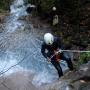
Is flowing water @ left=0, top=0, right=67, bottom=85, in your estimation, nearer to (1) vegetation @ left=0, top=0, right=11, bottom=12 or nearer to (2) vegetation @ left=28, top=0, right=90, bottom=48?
(2) vegetation @ left=28, top=0, right=90, bottom=48

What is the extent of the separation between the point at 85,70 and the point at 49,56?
52.2 inches

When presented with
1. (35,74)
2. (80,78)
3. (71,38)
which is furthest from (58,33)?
(80,78)

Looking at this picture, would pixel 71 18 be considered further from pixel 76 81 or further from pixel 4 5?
pixel 4 5

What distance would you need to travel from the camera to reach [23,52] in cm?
1270

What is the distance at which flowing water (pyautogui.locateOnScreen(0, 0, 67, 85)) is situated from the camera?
34.8 ft

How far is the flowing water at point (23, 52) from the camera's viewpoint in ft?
34.8

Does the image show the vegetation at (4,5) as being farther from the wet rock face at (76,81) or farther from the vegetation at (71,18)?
the wet rock face at (76,81)

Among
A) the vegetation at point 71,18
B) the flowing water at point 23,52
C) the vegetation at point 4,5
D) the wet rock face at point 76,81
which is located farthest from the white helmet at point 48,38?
the vegetation at point 4,5

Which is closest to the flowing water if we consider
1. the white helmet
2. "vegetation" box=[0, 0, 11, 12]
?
the white helmet

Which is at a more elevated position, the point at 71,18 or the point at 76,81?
the point at 76,81

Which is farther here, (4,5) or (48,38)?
(4,5)

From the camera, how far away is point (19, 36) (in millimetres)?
14734

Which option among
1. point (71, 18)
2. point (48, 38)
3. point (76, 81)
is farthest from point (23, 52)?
point (76, 81)

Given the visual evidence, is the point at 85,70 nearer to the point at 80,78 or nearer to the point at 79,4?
the point at 80,78
